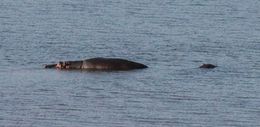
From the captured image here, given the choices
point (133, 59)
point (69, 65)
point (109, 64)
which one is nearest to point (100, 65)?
point (109, 64)

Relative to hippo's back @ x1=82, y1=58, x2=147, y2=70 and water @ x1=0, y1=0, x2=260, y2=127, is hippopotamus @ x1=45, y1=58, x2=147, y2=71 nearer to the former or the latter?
hippo's back @ x1=82, y1=58, x2=147, y2=70

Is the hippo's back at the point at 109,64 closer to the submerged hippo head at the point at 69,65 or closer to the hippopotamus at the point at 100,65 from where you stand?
the hippopotamus at the point at 100,65

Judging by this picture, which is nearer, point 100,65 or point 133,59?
point 100,65

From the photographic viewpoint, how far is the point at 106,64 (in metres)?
39.5

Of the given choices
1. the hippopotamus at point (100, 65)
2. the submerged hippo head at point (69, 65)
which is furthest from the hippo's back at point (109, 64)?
the submerged hippo head at point (69, 65)

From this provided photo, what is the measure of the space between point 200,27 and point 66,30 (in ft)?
17.1

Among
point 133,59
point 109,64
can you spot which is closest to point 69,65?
point 109,64

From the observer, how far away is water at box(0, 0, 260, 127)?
31.7 meters

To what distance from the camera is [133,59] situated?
41562 mm

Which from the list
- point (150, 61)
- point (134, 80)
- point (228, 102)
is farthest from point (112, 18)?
point (228, 102)

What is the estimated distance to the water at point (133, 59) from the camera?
3170 cm

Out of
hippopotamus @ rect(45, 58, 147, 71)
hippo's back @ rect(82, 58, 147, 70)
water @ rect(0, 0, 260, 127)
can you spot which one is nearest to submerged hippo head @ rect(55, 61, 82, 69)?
hippopotamus @ rect(45, 58, 147, 71)

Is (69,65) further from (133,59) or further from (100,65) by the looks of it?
(133,59)

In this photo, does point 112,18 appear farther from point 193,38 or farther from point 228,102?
point 228,102
